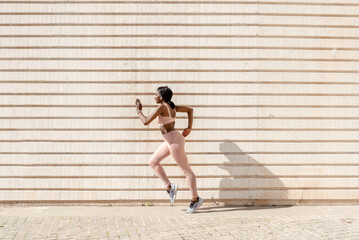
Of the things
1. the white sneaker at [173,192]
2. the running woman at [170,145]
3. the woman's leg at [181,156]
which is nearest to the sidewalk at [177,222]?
the white sneaker at [173,192]

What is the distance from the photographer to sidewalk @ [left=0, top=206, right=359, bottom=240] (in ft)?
16.8

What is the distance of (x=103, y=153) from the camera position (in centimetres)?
690

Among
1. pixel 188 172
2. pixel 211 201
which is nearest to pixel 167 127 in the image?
pixel 188 172

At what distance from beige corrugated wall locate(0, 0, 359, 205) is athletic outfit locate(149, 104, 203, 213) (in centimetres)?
53

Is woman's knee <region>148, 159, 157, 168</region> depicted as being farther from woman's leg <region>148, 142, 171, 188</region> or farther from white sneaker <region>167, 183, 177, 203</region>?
white sneaker <region>167, 183, 177, 203</region>

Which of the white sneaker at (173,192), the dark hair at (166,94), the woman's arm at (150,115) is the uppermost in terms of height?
the dark hair at (166,94)

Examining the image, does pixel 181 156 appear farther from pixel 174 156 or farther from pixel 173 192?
pixel 173 192

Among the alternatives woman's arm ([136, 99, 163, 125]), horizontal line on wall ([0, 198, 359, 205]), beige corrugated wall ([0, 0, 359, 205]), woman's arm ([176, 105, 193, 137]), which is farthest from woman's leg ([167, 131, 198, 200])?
horizontal line on wall ([0, 198, 359, 205])

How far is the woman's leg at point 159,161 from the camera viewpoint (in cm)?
639

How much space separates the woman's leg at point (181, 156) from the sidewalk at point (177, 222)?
455mm

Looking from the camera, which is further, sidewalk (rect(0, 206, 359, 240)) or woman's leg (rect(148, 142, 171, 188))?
woman's leg (rect(148, 142, 171, 188))

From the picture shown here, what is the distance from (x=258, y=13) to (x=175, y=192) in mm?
3251

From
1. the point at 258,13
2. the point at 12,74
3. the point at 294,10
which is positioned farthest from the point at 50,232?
the point at 294,10

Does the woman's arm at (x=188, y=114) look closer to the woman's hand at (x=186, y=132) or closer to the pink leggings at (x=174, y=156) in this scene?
the woman's hand at (x=186, y=132)
